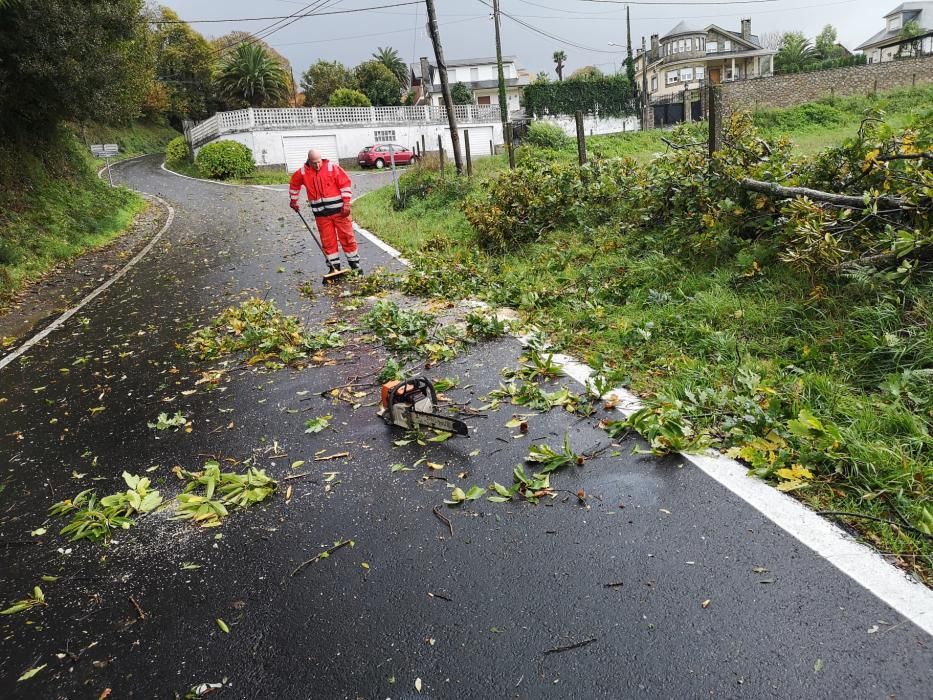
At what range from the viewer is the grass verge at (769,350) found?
3.12m

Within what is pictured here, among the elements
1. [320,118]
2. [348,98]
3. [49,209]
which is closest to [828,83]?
[320,118]

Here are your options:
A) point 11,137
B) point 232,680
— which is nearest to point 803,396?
point 232,680

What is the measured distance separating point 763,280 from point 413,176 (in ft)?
50.3

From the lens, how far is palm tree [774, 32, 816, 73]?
262ft

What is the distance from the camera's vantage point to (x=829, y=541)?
9.02 ft

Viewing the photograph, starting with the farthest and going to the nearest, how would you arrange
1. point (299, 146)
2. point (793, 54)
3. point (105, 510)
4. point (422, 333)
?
point (793, 54)
point (299, 146)
point (422, 333)
point (105, 510)

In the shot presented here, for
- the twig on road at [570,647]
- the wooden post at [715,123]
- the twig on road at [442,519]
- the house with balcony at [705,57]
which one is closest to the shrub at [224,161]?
the wooden post at [715,123]

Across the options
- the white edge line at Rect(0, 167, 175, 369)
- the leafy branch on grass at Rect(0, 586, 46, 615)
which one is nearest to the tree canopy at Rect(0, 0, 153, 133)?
the white edge line at Rect(0, 167, 175, 369)

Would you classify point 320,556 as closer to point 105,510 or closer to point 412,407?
point 412,407

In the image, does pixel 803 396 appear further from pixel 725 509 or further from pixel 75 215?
pixel 75 215

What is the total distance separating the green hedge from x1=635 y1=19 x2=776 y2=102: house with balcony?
21.5 m

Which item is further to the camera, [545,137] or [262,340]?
[545,137]

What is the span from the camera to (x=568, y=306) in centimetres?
666

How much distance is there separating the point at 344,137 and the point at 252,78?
13.0m
